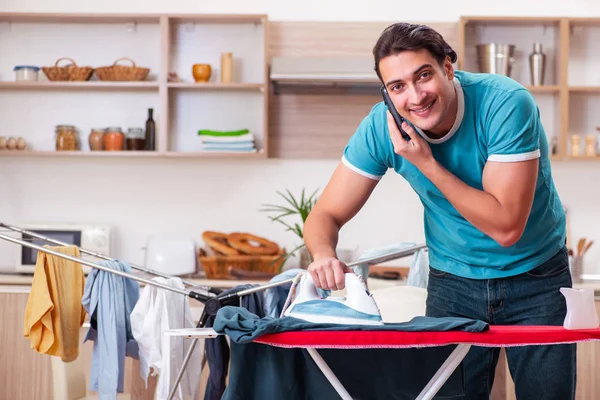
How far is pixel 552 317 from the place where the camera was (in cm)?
185

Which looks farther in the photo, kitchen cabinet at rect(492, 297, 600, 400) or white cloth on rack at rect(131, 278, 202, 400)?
kitchen cabinet at rect(492, 297, 600, 400)

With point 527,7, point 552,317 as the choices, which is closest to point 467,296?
point 552,317

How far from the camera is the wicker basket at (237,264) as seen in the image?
4.07 metres

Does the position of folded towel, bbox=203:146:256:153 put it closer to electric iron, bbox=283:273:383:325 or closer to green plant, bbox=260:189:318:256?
green plant, bbox=260:189:318:256

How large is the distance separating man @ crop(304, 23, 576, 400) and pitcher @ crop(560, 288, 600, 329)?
0.17 metres

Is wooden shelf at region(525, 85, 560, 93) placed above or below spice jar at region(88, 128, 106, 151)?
above

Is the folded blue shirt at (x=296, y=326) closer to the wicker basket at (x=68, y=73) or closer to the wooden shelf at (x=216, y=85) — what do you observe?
the wooden shelf at (x=216, y=85)

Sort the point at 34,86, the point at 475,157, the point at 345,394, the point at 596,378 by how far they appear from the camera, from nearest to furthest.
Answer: the point at 345,394 < the point at 475,157 < the point at 596,378 < the point at 34,86

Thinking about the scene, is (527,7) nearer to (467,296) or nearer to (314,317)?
(467,296)

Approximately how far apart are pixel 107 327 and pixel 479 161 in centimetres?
141

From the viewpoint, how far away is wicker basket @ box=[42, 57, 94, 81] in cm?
421

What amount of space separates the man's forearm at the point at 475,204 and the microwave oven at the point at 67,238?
2.79 metres

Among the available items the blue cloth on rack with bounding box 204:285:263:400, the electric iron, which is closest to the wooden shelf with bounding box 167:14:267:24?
the blue cloth on rack with bounding box 204:285:263:400

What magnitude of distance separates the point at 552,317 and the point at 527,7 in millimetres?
2935
